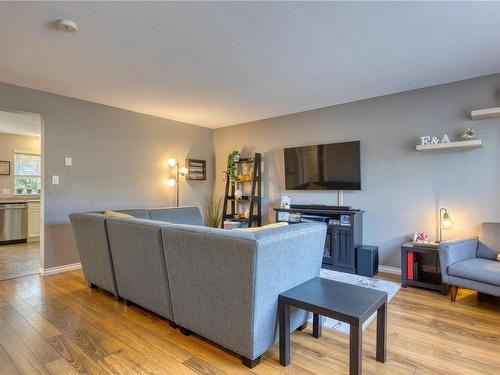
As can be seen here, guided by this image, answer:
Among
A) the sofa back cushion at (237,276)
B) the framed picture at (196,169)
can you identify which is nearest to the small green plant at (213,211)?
the framed picture at (196,169)

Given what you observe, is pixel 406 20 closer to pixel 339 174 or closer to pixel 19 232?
pixel 339 174

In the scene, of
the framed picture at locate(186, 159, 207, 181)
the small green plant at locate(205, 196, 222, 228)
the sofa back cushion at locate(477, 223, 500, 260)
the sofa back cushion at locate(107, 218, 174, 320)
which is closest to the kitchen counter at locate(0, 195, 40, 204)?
the framed picture at locate(186, 159, 207, 181)

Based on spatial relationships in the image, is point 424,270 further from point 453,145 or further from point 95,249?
point 95,249

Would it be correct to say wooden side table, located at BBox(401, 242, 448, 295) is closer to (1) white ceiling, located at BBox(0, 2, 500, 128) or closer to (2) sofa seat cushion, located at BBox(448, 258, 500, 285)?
(2) sofa seat cushion, located at BBox(448, 258, 500, 285)

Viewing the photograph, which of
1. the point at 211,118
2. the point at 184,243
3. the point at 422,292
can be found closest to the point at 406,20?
the point at 184,243

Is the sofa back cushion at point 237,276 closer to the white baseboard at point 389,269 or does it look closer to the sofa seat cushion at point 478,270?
the sofa seat cushion at point 478,270

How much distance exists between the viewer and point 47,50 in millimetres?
2549

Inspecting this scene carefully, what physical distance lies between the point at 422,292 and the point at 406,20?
259 centimetres

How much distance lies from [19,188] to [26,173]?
0.35 m

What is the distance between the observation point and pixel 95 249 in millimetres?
2898

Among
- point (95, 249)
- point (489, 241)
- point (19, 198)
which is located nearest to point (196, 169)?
point (95, 249)

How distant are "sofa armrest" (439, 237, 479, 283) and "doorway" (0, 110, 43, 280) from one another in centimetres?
539

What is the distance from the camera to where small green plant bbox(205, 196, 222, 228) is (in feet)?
18.5

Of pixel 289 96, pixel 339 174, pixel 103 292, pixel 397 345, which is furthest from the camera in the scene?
pixel 339 174
